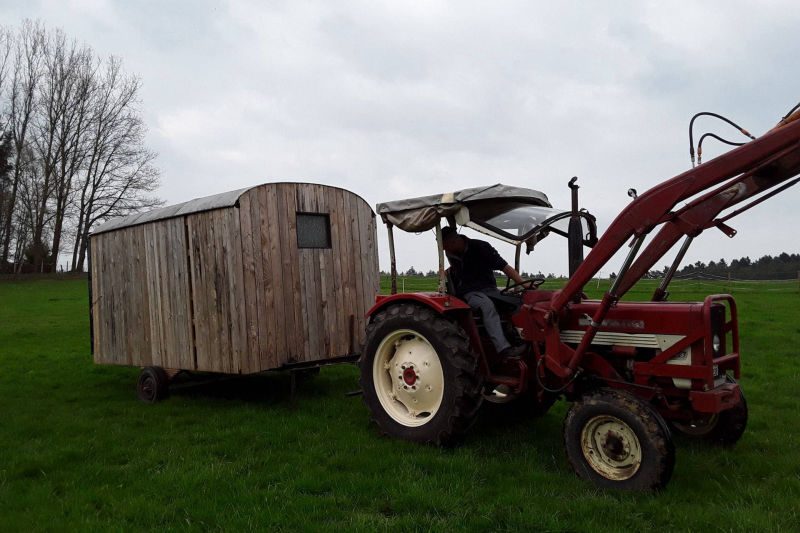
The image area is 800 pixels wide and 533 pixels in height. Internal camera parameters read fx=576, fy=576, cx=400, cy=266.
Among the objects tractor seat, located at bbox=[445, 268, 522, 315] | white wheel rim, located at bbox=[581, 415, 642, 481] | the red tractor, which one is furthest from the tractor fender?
white wheel rim, located at bbox=[581, 415, 642, 481]

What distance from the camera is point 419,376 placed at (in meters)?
5.48

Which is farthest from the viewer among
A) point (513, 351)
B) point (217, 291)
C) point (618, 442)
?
point (217, 291)

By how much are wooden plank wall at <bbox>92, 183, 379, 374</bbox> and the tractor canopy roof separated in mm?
1997

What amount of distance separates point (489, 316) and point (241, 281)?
3.07 meters

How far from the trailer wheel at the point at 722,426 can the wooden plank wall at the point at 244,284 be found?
168 inches

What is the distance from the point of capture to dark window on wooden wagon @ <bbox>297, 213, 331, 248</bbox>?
24.3 ft

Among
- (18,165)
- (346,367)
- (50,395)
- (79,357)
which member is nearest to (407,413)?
(346,367)

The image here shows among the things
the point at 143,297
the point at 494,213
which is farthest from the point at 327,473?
the point at 143,297

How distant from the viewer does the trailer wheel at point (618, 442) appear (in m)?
3.90

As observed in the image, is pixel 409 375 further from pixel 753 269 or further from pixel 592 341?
pixel 753 269

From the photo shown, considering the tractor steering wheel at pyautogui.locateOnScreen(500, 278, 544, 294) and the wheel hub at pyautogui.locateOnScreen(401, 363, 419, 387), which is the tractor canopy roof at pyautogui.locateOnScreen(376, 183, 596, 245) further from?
the wheel hub at pyautogui.locateOnScreen(401, 363, 419, 387)

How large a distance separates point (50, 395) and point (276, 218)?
4362 millimetres

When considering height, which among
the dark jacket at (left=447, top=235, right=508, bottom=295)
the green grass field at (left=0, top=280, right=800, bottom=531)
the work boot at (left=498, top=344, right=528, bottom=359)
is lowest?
the green grass field at (left=0, top=280, right=800, bottom=531)

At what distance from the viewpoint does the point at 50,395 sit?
8.19m
